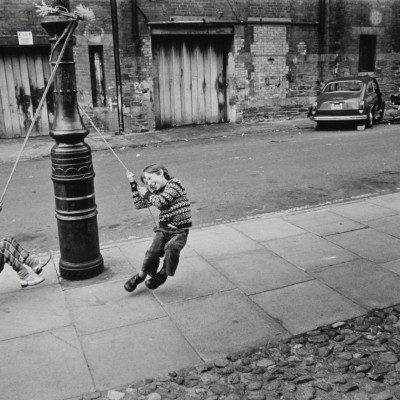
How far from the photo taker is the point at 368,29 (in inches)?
767

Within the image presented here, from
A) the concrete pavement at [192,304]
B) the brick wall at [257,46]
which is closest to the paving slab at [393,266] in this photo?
the concrete pavement at [192,304]

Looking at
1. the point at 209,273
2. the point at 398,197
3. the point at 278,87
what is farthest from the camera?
the point at 278,87

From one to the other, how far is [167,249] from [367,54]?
59.5ft

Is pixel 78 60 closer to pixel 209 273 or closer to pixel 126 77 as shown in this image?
pixel 126 77

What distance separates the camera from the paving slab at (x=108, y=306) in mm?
4242

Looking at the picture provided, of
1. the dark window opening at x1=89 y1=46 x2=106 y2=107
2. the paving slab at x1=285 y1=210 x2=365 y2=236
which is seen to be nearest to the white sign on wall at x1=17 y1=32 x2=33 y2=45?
the dark window opening at x1=89 y1=46 x2=106 y2=107

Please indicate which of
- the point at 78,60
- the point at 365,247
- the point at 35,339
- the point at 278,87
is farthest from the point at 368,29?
the point at 35,339

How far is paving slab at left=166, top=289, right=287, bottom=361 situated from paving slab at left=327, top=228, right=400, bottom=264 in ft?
5.69

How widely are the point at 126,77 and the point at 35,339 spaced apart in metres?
12.9

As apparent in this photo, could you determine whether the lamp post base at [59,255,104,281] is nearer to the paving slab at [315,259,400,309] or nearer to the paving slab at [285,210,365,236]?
the paving slab at [315,259,400,309]

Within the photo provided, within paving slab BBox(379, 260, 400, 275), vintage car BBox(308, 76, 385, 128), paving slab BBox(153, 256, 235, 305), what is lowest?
paving slab BBox(153, 256, 235, 305)

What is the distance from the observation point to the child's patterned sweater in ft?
14.7

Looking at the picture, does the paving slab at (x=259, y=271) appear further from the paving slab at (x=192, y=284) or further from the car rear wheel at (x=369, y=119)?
the car rear wheel at (x=369, y=119)

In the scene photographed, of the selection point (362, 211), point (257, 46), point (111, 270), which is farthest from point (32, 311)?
point (257, 46)
